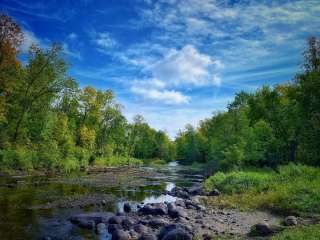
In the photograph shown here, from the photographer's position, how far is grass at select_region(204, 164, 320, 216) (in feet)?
59.5

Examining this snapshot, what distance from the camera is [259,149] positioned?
1901 inches

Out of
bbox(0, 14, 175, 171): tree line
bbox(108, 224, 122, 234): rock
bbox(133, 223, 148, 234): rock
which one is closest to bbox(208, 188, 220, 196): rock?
bbox(133, 223, 148, 234): rock

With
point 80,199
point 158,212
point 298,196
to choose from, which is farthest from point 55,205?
point 298,196

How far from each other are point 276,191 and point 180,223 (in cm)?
990

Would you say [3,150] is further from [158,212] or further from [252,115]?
[252,115]

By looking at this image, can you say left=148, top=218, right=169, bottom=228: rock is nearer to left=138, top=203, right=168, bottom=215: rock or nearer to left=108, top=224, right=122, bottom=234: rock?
left=108, top=224, right=122, bottom=234: rock

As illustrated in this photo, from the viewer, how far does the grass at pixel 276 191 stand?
18141 mm

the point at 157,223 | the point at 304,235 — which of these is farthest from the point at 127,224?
the point at 304,235

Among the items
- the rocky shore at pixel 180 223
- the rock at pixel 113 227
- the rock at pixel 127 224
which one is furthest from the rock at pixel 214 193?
the rock at pixel 113 227

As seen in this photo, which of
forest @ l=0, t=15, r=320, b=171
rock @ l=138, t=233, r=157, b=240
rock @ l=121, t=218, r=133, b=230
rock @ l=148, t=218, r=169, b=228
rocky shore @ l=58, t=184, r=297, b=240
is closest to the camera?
rock @ l=138, t=233, r=157, b=240

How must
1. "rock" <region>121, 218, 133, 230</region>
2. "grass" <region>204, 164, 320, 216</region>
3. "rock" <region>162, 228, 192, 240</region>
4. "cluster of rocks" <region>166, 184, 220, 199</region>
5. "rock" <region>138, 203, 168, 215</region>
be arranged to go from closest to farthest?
"rock" <region>162, 228, 192, 240</region> < "rock" <region>121, 218, 133, 230</region> < "grass" <region>204, 164, 320, 216</region> < "rock" <region>138, 203, 168, 215</region> < "cluster of rocks" <region>166, 184, 220, 199</region>

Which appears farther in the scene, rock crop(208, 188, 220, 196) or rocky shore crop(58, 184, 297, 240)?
rock crop(208, 188, 220, 196)

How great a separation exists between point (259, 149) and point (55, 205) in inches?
1404

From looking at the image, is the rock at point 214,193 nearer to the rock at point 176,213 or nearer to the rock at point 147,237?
the rock at point 176,213
